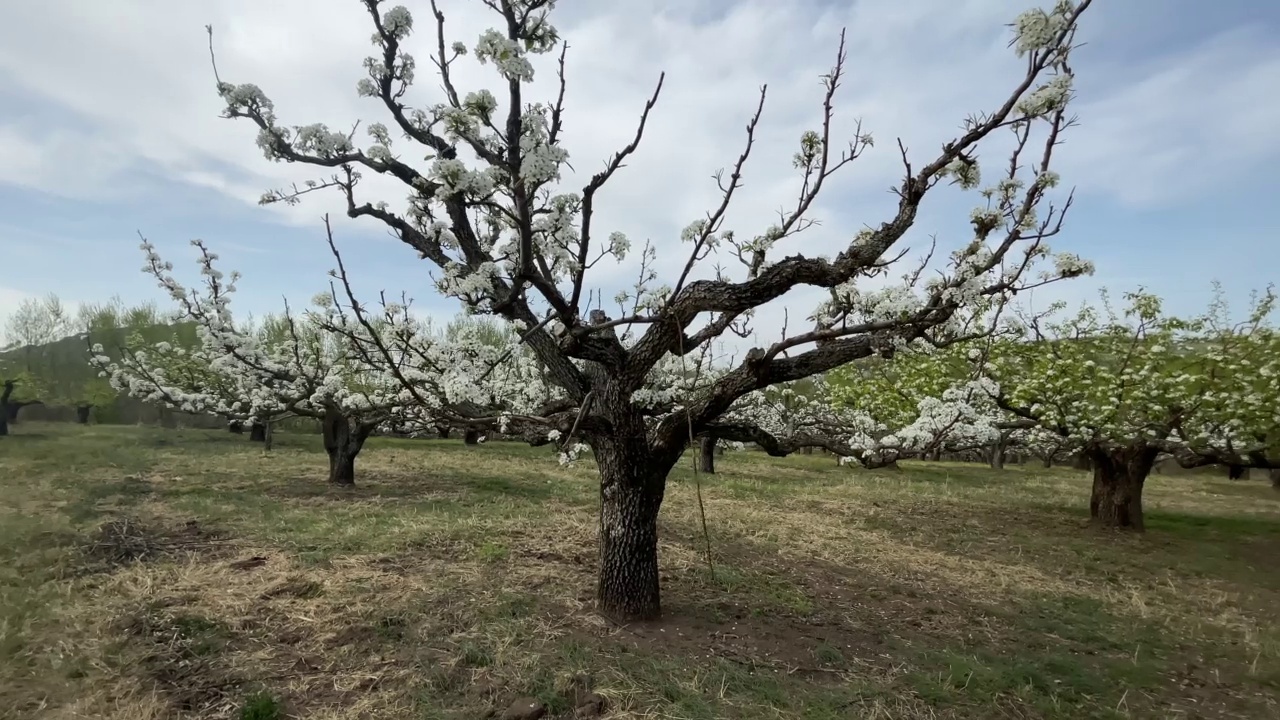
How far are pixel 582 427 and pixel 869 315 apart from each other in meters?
2.70

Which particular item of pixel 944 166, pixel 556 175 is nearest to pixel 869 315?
pixel 944 166

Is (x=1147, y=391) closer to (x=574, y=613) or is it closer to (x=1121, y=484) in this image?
(x=1121, y=484)

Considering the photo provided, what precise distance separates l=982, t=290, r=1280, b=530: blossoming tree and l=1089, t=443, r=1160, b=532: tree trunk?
0.07ft

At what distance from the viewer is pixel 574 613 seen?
6141 mm

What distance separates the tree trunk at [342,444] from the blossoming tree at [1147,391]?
1295cm

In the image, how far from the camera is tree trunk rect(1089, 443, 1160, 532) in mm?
12688

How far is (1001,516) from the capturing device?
577 inches

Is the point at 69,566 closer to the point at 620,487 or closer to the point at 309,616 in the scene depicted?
the point at 309,616

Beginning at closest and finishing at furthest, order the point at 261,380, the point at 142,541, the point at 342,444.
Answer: the point at 142,541 < the point at 261,380 < the point at 342,444

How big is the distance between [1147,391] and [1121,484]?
3285 mm

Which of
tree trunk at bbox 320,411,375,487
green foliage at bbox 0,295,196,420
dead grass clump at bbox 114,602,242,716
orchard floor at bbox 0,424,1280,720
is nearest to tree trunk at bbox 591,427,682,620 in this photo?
orchard floor at bbox 0,424,1280,720

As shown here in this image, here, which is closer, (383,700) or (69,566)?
(383,700)

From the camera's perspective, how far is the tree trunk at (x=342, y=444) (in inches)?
566

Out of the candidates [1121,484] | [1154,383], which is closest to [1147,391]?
[1154,383]
